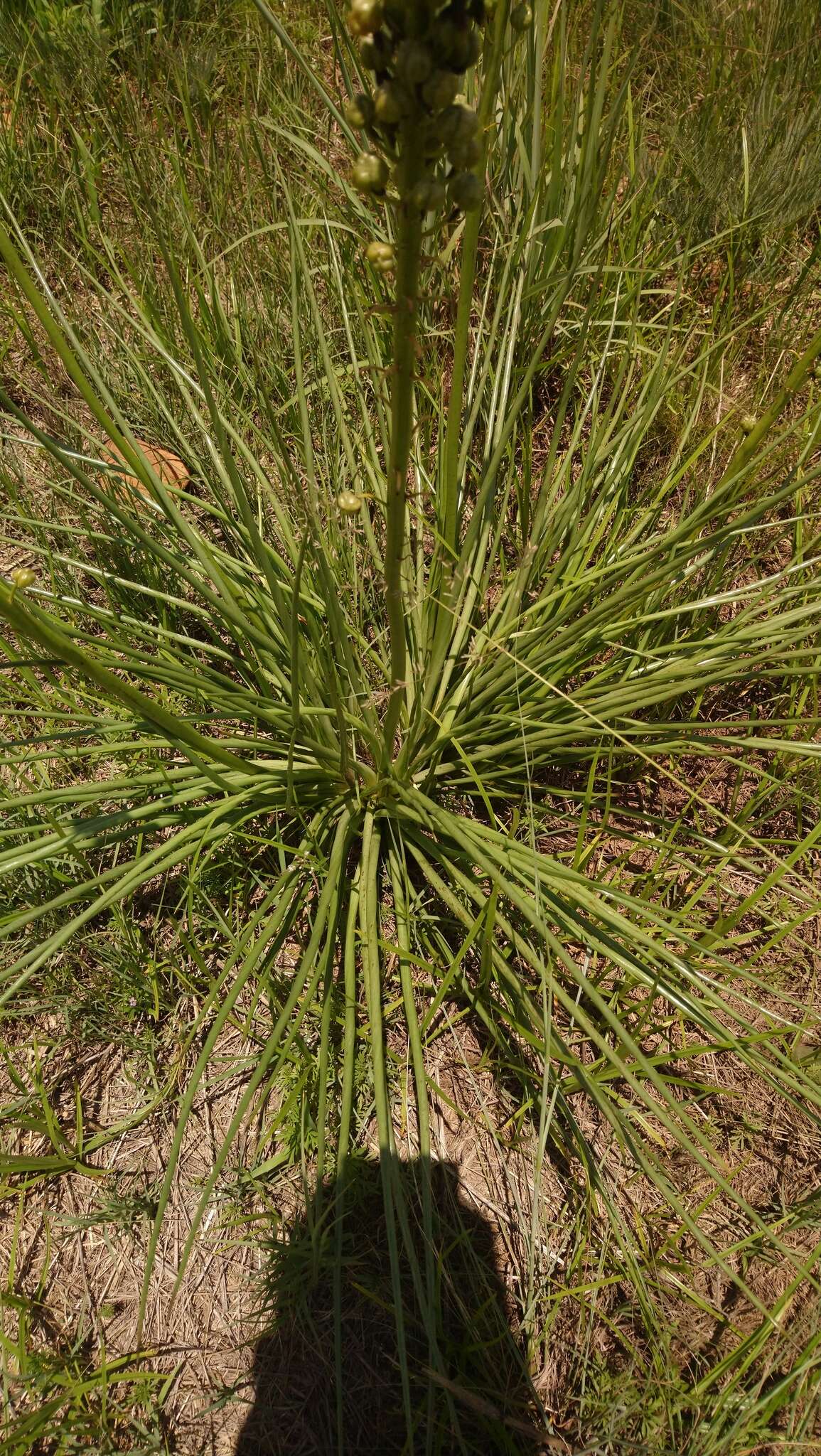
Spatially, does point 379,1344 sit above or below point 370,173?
below

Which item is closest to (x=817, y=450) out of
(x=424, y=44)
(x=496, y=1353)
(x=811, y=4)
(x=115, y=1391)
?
(x=811, y=4)

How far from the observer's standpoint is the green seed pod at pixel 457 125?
0.82m

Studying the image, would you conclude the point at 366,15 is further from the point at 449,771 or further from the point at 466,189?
the point at 449,771

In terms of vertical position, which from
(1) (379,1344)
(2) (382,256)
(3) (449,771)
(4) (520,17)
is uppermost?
(4) (520,17)

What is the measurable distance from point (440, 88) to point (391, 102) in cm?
5

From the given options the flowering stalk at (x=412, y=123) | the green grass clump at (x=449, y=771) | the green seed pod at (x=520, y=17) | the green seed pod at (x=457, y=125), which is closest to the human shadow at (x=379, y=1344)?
the green grass clump at (x=449, y=771)

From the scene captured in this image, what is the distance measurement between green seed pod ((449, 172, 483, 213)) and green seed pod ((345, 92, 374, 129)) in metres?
0.10

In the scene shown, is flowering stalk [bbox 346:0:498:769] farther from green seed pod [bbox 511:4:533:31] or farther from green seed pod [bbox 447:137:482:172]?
green seed pod [bbox 511:4:533:31]

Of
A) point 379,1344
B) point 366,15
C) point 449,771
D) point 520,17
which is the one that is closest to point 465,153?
point 366,15

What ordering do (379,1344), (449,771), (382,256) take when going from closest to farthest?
1. (382,256)
2. (379,1344)
3. (449,771)

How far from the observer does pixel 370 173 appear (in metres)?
0.93

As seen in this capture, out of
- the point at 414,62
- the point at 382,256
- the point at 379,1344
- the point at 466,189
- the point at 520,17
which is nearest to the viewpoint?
the point at 414,62

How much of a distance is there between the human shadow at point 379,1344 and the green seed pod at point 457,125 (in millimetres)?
1456

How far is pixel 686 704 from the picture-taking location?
2.13m
